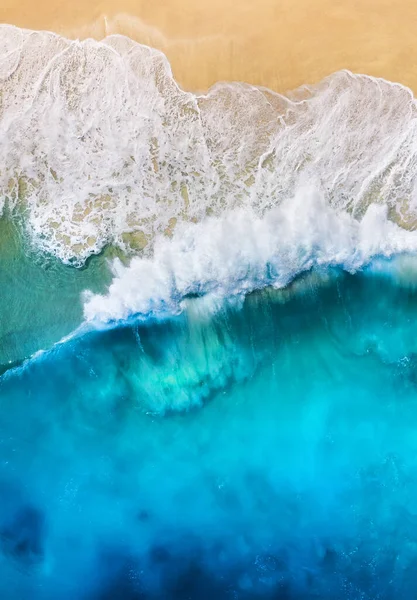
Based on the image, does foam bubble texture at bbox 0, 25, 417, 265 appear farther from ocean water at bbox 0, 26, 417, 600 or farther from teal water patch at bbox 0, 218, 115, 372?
teal water patch at bbox 0, 218, 115, 372

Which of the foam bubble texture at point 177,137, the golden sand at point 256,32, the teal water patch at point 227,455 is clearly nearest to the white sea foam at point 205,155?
the foam bubble texture at point 177,137

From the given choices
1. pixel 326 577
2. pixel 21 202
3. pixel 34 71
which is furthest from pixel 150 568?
pixel 34 71

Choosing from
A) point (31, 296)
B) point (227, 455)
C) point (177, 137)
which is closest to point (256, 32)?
point (177, 137)

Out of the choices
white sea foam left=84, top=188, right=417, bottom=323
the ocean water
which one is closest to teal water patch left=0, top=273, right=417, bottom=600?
the ocean water

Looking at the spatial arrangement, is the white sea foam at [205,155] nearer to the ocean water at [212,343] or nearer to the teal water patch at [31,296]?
the ocean water at [212,343]

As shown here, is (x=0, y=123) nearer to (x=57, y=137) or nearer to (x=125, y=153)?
(x=57, y=137)
